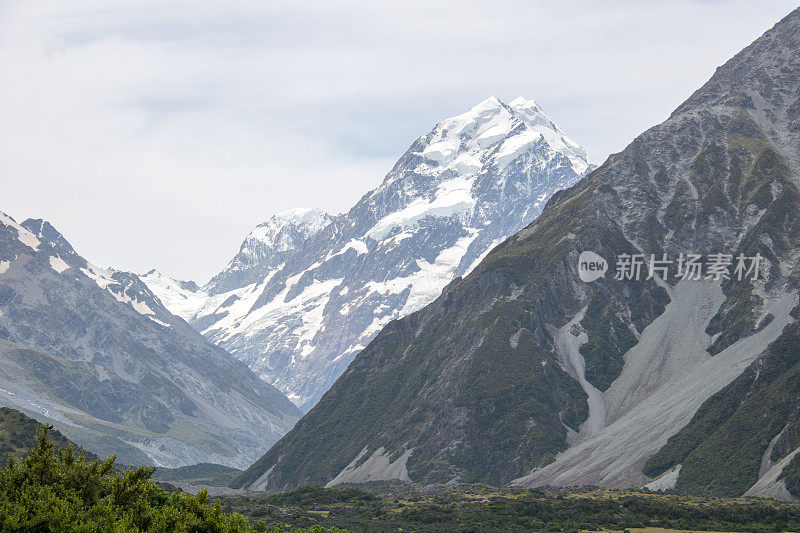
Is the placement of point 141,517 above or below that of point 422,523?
above

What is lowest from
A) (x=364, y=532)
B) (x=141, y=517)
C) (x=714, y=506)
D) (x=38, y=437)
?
(x=714, y=506)

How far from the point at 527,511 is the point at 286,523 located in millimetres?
51003

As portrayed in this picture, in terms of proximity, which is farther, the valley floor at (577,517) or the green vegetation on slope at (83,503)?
the valley floor at (577,517)

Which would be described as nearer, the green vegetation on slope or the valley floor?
the green vegetation on slope

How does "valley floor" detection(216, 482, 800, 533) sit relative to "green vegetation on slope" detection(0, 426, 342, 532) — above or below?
below

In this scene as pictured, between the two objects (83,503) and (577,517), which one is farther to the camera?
(577,517)

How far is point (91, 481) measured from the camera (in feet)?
362

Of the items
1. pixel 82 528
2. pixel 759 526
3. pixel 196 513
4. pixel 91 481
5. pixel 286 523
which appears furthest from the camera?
pixel 286 523

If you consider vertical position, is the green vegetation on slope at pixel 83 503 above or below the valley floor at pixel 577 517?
above

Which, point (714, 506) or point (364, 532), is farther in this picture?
point (714, 506)

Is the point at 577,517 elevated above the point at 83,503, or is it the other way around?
the point at 83,503

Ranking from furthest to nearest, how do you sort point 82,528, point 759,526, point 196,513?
point 759,526 < point 196,513 < point 82,528

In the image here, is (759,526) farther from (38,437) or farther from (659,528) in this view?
(38,437)

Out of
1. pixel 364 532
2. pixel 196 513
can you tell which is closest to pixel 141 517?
pixel 196 513
